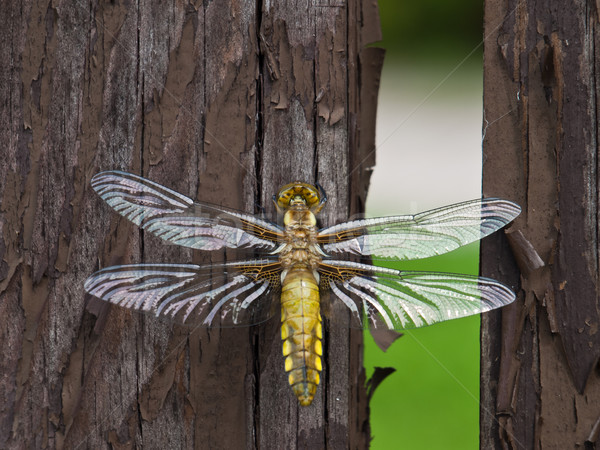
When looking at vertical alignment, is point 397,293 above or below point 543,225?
below

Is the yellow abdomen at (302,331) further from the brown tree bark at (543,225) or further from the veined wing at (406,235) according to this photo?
the brown tree bark at (543,225)

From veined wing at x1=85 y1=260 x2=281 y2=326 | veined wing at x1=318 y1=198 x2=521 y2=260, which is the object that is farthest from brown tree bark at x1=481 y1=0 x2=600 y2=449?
veined wing at x1=85 y1=260 x2=281 y2=326

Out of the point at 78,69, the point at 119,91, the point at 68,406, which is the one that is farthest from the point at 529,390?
the point at 78,69

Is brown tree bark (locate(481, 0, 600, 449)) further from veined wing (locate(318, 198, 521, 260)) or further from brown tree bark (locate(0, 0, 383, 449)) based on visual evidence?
brown tree bark (locate(0, 0, 383, 449))

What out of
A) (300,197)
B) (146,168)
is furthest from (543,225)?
(146,168)

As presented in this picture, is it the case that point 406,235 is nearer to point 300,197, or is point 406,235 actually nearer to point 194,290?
point 300,197

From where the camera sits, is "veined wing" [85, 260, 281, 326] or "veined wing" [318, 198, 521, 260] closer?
"veined wing" [85, 260, 281, 326]
